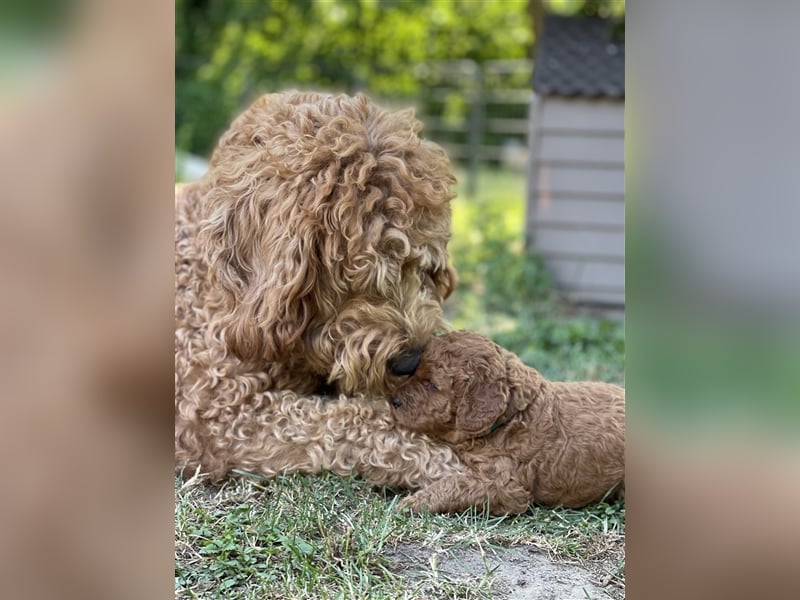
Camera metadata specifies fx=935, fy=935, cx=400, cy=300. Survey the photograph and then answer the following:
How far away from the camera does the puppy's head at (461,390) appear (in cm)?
329

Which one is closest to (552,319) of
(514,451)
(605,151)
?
(605,151)

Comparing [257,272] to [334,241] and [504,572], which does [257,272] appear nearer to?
[334,241]

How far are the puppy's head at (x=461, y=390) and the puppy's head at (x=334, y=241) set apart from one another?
0.10 m

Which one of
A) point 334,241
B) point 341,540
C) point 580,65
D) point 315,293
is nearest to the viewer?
point 341,540

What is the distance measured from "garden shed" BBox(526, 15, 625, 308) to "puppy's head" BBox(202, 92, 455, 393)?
4894 mm

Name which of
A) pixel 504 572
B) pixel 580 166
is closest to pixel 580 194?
Result: pixel 580 166

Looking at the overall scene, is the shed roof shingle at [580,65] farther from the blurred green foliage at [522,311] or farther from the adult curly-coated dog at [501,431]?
the adult curly-coated dog at [501,431]

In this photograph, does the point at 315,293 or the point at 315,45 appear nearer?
the point at 315,293

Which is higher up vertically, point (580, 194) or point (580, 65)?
point (580, 65)

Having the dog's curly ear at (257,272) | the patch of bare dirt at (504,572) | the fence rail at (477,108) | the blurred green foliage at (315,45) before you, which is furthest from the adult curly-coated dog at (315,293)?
the fence rail at (477,108)

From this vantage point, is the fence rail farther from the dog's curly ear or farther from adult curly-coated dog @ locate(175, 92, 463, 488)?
the dog's curly ear

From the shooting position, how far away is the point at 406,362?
3406 mm

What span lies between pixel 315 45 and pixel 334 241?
573 inches

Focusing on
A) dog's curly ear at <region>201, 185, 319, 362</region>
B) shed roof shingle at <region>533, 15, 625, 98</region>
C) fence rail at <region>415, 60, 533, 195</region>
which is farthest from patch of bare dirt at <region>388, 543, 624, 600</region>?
fence rail at <region>415, 60, 533, 195</region>
